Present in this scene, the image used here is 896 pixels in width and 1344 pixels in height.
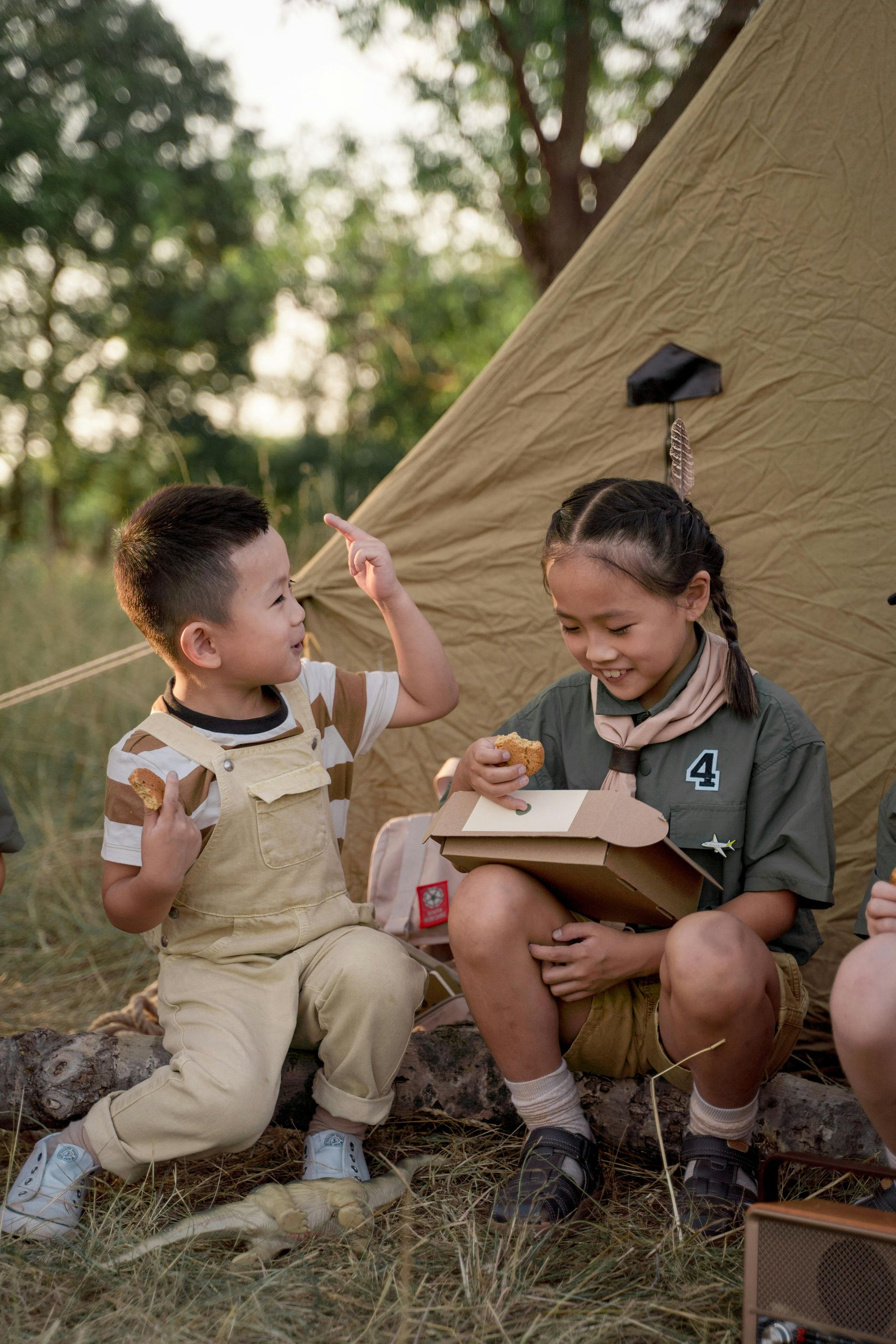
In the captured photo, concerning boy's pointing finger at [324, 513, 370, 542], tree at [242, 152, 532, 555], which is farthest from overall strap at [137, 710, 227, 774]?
tree at [242, 152, 532, 555]

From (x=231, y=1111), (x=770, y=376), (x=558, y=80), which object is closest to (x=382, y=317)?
(x=558, y=80)

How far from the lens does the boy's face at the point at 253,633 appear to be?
1812mm

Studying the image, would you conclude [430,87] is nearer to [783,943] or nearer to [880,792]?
[880,792]

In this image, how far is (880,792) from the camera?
2242mm

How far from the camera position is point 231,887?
180 cm

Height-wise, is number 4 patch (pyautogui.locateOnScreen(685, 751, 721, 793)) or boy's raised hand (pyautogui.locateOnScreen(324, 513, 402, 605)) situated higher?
boy's raised hand (pyautogui.locateOnScreen(324, 513, 402, 605))

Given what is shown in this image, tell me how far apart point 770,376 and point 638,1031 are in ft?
4.55

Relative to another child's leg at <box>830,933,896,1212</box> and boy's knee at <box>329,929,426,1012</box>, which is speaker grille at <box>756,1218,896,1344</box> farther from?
boy's knee at <box>329,929,426,1012</box>

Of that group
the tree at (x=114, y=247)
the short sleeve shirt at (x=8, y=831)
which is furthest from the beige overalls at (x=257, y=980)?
the tree at (x=114, y=247)

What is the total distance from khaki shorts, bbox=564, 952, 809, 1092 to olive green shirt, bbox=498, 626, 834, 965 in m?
0.11

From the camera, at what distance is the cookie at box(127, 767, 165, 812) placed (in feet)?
5.49

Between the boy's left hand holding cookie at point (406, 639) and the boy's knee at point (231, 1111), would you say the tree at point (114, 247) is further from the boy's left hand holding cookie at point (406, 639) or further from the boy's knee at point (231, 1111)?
the boy's knee at point (231, 1111)

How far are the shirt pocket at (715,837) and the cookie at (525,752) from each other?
0.25 m

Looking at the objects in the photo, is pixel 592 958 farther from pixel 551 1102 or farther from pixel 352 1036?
pixel 352 1036
